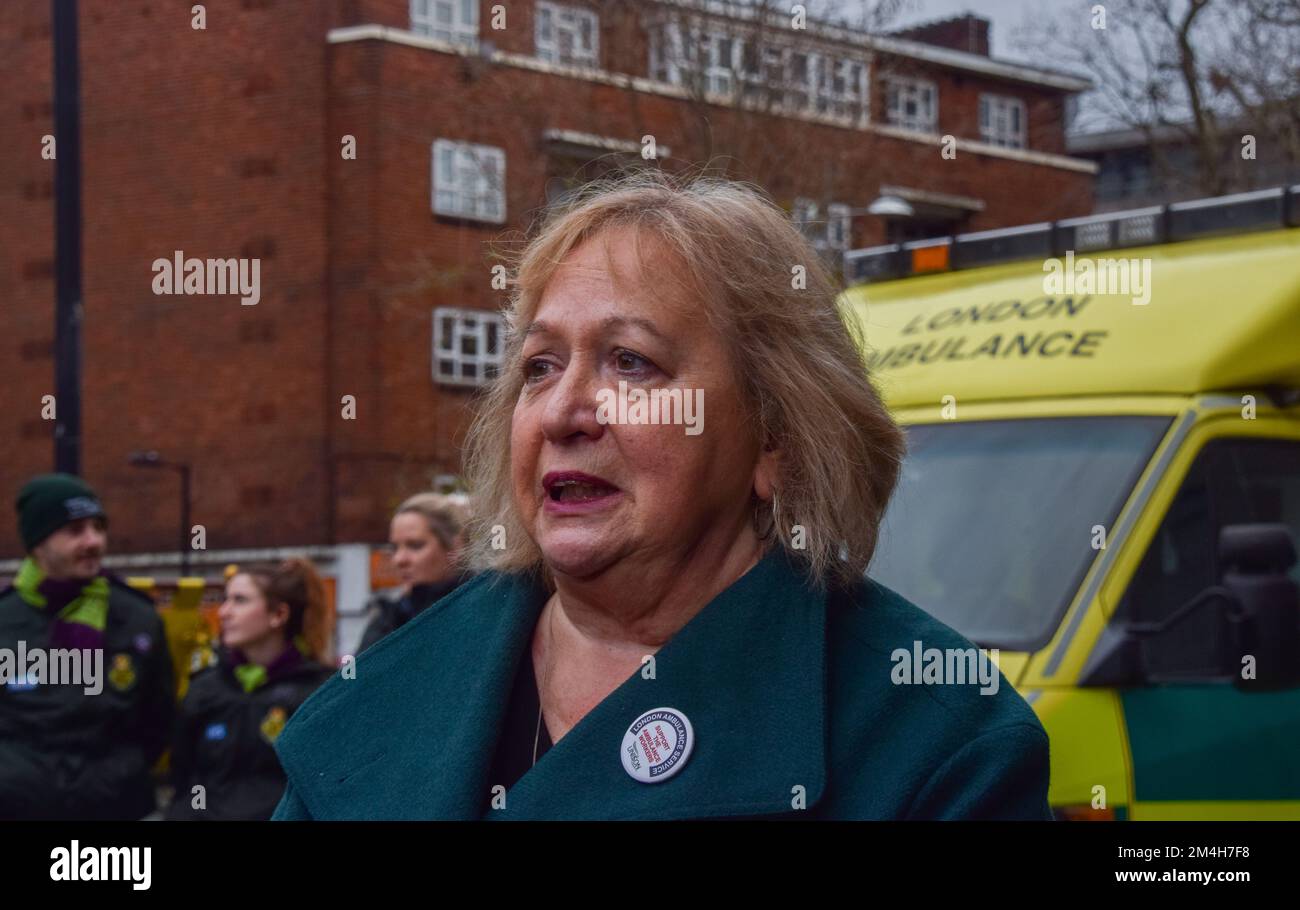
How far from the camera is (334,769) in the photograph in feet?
9.87

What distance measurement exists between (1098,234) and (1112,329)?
76 cm

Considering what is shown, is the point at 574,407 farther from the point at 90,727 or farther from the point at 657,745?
the point at 90,727

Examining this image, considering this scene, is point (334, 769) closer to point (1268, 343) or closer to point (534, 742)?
point (534, 742)

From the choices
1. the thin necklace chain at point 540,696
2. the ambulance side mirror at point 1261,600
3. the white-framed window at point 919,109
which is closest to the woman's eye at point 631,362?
the thin necklace chain at point 540,696

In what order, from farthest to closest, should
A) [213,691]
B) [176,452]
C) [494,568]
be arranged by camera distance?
[176,452]
[213,691]
[494,568]

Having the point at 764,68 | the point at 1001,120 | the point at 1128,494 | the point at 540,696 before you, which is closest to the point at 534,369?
the point at 540,696

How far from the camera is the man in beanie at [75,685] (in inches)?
275

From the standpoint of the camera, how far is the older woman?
2.78 m

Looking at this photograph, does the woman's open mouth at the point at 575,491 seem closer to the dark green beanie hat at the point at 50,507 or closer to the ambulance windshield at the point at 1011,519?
the ambulance windshield at the point at 1011,519

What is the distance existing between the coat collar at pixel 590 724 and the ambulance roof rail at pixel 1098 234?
165 inches

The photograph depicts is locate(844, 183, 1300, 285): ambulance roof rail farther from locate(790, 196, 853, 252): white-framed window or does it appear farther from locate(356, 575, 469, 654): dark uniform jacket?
locate(790, 196, 853, 252): white-framed window

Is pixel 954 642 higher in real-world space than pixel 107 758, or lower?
higher
